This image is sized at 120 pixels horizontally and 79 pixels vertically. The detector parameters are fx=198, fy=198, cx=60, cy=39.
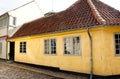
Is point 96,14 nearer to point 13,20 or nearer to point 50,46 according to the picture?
point 50,46

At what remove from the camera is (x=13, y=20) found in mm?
27406

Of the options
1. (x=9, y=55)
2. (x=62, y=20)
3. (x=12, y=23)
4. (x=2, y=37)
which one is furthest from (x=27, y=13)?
(x=62, y=20)

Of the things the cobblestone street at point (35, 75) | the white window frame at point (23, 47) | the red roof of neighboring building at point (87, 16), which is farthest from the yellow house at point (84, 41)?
the white window frame at point (23, 47)

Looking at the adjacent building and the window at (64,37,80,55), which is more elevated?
the adjacent building

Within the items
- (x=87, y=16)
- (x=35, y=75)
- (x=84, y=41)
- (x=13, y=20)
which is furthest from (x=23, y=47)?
(x=84, y=41)

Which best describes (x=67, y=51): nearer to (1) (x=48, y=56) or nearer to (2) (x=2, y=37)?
(1) (x=48, y=56)

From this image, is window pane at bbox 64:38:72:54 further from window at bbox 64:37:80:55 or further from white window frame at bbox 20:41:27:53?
white window frame at bbox 20:41:27:53

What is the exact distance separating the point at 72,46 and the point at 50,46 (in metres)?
3.02

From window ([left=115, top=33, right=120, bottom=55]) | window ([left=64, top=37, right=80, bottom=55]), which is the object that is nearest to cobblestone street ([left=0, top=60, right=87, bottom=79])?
window ([left=64, top=37, right=80, bottom=55])

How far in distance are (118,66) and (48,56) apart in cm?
632

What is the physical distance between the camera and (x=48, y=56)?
54.6ft

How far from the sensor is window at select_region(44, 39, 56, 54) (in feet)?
52.8

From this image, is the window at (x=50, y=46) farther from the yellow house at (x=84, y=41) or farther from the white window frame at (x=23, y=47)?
the white window frame at (x=23, y=47)

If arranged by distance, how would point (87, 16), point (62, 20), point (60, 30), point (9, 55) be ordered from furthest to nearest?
point (9, 55)
point (62, 20)
point (60, 30)
point (87, 16)
